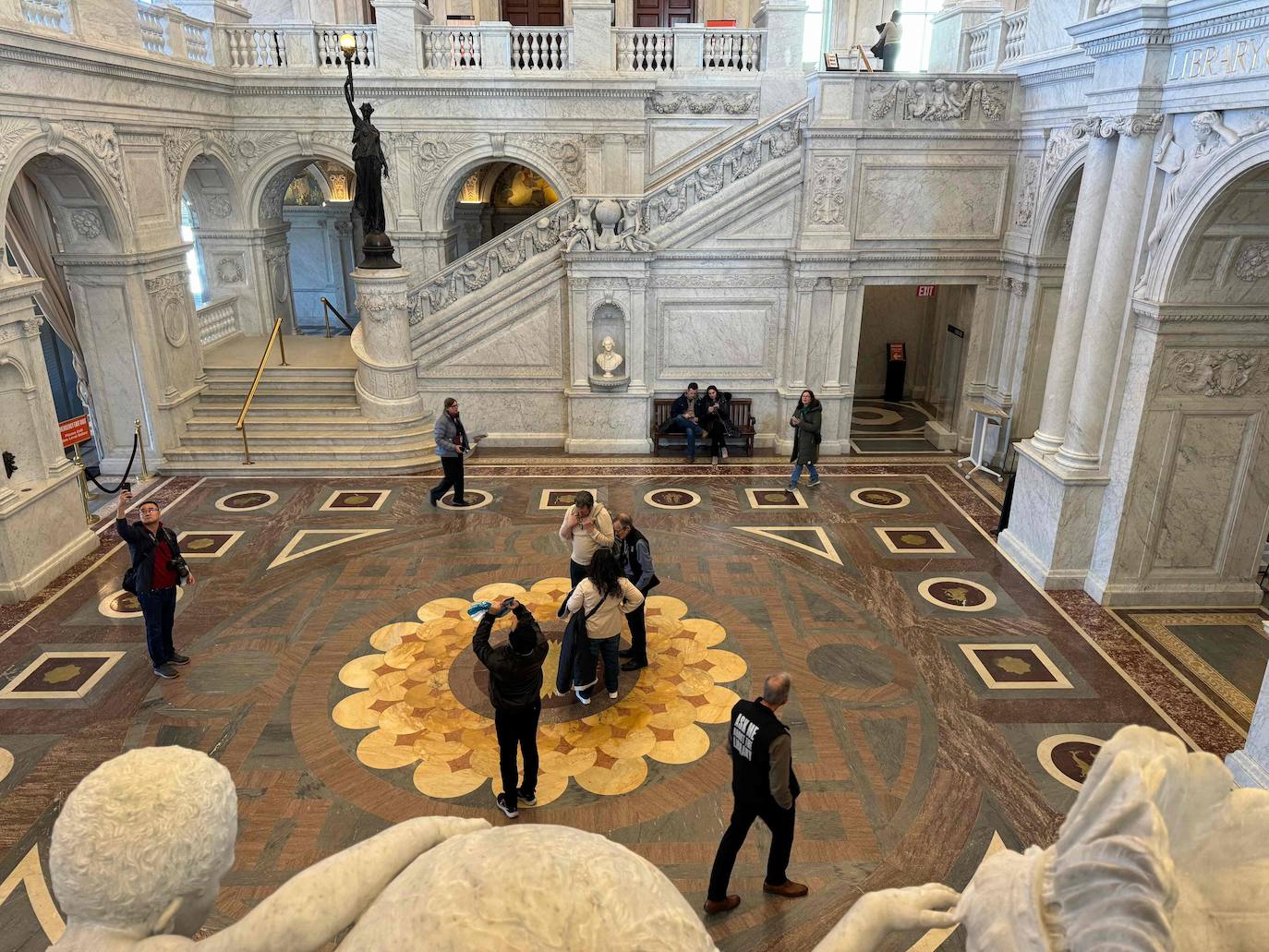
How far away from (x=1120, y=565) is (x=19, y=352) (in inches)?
498

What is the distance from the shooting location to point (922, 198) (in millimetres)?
13406

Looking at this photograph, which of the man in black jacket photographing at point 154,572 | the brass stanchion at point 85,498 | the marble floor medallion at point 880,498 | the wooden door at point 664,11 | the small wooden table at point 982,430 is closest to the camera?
the man in black jacket photographing at point 154,572

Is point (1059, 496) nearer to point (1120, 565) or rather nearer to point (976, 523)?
point (1120, 565)

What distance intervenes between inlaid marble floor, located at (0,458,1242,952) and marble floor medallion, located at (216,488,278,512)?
0.12 meters

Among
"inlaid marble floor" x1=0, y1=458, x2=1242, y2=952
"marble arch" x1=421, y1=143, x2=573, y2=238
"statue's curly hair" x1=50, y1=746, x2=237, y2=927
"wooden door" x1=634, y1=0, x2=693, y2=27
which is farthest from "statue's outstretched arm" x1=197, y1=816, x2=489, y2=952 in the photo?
"wooden door" x1=634, y1=0, x2=693, y2=27

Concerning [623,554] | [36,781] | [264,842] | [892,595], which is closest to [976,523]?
[892,595]

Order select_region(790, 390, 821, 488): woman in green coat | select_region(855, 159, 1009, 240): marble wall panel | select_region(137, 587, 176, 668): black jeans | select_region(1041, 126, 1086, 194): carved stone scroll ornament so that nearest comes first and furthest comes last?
select_region(137, 587, 176, 668): black jeans < select_region(1041, 126, 1086, 194): carved stone scroll ornament < select_region(790, 390, 821, 488): woman in green coat < select_region(855, 159, 1009, 240): marble wall panel

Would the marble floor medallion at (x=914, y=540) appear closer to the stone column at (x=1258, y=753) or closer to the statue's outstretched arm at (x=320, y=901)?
the stone column at (x=1258, y=753)

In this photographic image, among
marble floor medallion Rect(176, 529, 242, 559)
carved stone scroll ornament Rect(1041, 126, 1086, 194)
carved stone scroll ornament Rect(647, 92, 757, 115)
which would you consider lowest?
marble floor medallion Rect(176, 529, 242, 559)

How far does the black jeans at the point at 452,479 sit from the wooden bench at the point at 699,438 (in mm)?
3609

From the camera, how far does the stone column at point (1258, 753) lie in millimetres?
6406

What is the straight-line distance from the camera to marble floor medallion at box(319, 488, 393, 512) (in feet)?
39.0

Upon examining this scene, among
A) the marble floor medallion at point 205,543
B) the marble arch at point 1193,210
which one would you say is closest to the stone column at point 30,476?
the marble floor medallion at point 205,543

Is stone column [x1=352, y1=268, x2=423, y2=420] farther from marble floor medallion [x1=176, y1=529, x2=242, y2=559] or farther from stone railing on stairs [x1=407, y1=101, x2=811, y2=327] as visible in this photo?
marble floor medallion [x1=176, y1=529, x2=242, y2=559]
